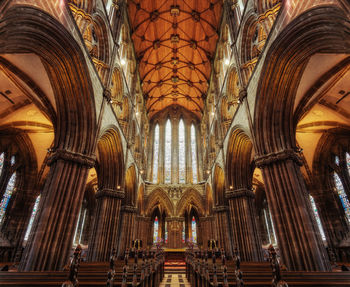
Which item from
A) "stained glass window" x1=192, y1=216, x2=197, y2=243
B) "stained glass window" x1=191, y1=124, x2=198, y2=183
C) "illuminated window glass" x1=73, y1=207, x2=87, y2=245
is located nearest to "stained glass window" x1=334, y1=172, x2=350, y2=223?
"stained glass window" x1=191, y1=124, x2=198, y2=183

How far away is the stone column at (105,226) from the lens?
10.6 m

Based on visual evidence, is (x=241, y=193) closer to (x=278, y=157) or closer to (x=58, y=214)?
(x=278, y=157)

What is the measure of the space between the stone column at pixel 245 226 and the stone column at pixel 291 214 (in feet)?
14.3

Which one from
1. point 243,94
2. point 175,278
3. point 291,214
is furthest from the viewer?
point 243,94

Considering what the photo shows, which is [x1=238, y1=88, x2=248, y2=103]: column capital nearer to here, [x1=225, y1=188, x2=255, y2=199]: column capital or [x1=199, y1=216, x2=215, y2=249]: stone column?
[x1=225, y1=188, x2=255, y2=199]: column capital

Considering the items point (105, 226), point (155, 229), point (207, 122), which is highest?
point (207, 122)

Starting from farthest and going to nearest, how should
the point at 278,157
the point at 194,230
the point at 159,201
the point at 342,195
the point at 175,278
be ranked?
the point at 194,230
the point at 159,201
the point at 342,195
the point at 175,278
the point at 278,157

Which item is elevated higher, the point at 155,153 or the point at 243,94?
the point at 155,153

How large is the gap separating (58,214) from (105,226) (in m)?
5.29

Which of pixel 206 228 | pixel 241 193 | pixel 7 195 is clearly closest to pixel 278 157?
pixel 241 193

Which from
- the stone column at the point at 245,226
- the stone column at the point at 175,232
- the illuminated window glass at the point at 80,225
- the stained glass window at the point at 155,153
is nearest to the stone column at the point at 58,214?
the stone column at the point at 245,226

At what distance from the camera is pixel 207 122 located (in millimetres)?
21172

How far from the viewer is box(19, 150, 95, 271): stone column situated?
235 inches

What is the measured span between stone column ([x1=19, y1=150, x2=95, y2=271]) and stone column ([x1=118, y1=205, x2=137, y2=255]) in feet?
29.6
